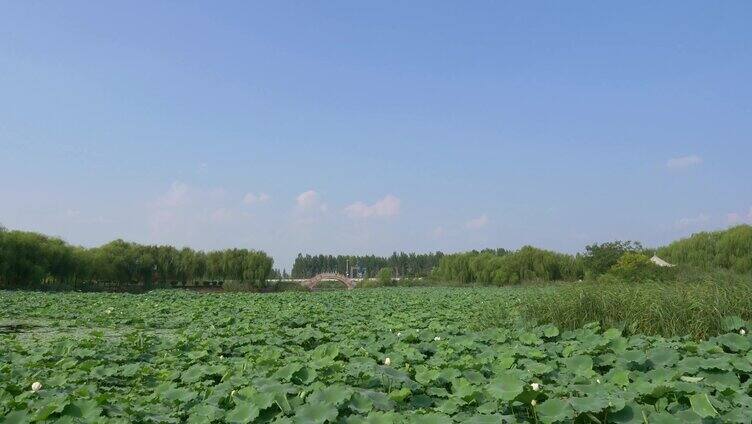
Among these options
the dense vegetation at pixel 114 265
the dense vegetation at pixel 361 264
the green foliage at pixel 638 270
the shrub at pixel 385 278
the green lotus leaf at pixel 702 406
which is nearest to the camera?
the green lotus leaf at pixel 702 406

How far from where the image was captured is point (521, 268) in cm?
4166

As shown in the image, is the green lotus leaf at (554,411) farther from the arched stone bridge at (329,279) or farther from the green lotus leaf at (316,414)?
the arched stone bridge at (329,279)

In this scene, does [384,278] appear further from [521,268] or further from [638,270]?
[638,270]

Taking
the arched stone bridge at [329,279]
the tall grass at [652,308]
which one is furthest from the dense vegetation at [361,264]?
the tall grass at [652,308]

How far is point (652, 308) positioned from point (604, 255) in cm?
A: 2572

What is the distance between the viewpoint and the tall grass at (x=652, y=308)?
248 inches

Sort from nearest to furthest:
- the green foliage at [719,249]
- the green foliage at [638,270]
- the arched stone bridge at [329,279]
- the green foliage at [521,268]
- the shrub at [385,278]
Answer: the green foliage at [638,270]
the green foliage at [719,249]
the green foliage at [521,268]
the shrub at [385,278]
the arched stone bridge at [329,279]

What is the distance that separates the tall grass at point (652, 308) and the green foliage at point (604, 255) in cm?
2357

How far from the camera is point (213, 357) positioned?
5.03 metres

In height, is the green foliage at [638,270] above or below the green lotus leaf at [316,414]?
above

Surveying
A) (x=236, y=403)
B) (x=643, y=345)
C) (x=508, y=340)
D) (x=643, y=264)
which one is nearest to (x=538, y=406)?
(x=236, y=403)

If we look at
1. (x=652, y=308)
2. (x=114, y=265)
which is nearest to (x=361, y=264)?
(x=114, y=265)

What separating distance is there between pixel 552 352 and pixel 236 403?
9.43 ft

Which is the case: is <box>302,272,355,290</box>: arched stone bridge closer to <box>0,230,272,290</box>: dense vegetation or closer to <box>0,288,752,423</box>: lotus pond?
<box>0,230,272,290</box>: dense vegetation
